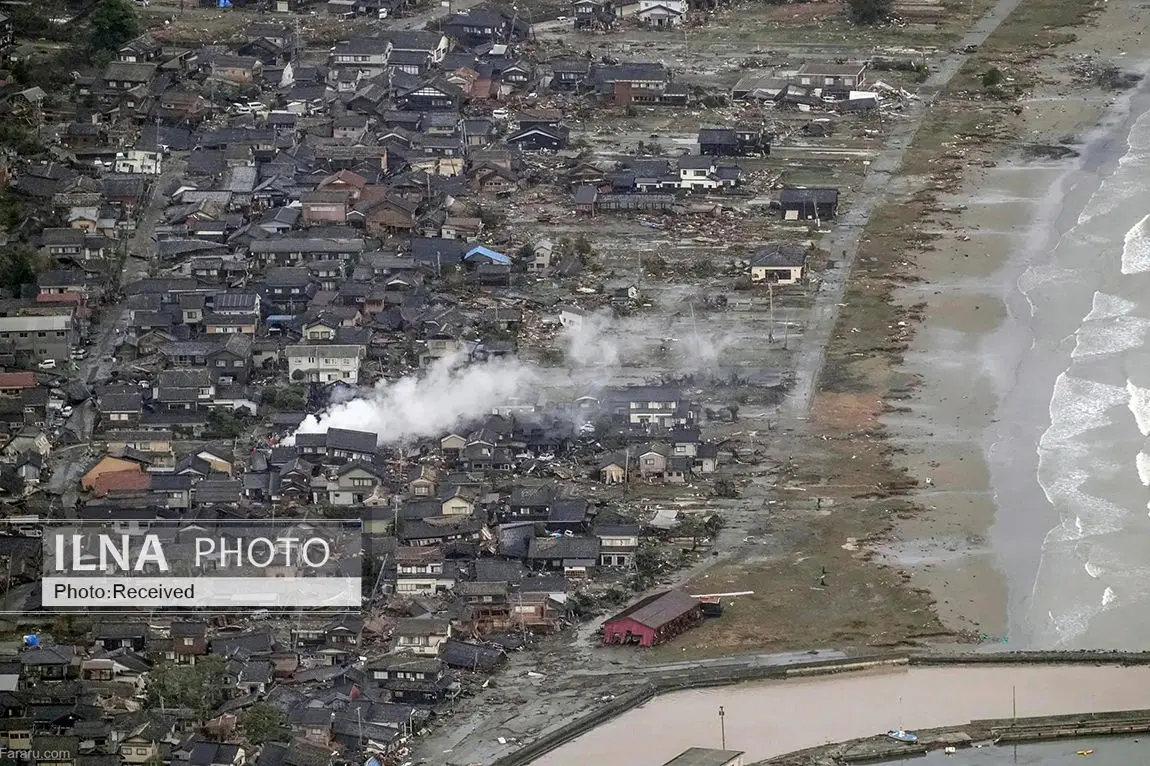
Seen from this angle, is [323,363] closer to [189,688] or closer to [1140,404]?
[189,688]

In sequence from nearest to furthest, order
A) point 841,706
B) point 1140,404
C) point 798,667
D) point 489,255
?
point 841,706 < point 798,667 < point 1140,404 < point 489,255

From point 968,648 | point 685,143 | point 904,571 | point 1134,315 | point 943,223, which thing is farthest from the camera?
point 685,143

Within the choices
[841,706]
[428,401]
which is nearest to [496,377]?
[428,401]

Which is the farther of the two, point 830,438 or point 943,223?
point 943,223

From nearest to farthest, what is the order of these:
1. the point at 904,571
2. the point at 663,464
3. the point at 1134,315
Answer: the point at 904,571, the point at 663,464, the point at 1134,315

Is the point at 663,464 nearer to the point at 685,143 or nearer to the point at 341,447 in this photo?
the point at 341,447

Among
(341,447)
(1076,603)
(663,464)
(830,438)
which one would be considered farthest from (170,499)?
(1076,603)

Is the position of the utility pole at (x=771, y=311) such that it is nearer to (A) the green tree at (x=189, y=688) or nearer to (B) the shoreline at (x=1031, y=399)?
(B) the shoreline at (x=1031, y=399)

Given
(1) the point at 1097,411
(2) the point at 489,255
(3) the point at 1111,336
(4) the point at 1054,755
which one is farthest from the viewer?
(2) the point at 489,255
